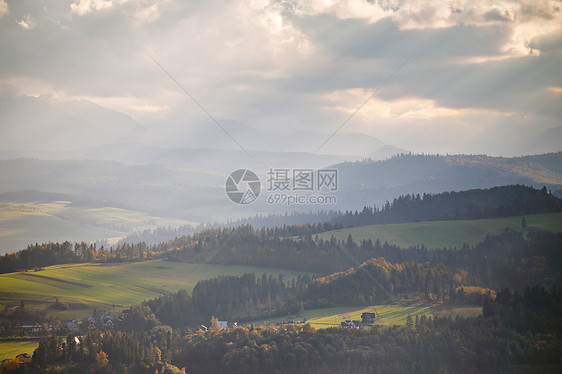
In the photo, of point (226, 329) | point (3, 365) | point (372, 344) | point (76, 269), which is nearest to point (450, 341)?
point (372, 344)

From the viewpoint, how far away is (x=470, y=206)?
169 m

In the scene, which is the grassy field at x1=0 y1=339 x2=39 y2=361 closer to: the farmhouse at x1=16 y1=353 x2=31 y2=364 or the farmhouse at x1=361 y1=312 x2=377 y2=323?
the farmhouse at x1=16 y1=353 x2=31 y2=364


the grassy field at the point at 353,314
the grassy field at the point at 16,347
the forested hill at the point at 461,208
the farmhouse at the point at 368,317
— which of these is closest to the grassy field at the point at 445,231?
the forested hill at the point at 461,208

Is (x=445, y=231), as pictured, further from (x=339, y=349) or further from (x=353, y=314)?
(x=339, y=349)

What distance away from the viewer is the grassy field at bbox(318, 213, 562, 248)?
13862 cm

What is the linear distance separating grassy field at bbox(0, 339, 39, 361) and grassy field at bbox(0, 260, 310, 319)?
33.6 feet

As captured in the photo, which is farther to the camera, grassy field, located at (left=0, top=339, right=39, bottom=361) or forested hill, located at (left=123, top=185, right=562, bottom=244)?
forested hill, located at (left=123, top=185, right=562, bottom=244)

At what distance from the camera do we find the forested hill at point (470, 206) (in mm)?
158500

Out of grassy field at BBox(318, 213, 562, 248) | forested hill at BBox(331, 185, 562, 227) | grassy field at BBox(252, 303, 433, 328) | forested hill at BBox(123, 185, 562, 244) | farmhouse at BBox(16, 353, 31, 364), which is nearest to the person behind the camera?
farmhouse at BBox(16, 353, 31, 364)

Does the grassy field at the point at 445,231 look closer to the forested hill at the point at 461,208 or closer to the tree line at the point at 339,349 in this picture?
the forested hill at the point at 461,208

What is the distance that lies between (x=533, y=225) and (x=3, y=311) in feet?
375

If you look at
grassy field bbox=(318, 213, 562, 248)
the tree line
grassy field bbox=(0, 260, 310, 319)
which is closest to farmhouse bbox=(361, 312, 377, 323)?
the tree line

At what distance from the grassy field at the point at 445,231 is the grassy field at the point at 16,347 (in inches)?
3286

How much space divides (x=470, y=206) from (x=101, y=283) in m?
107
